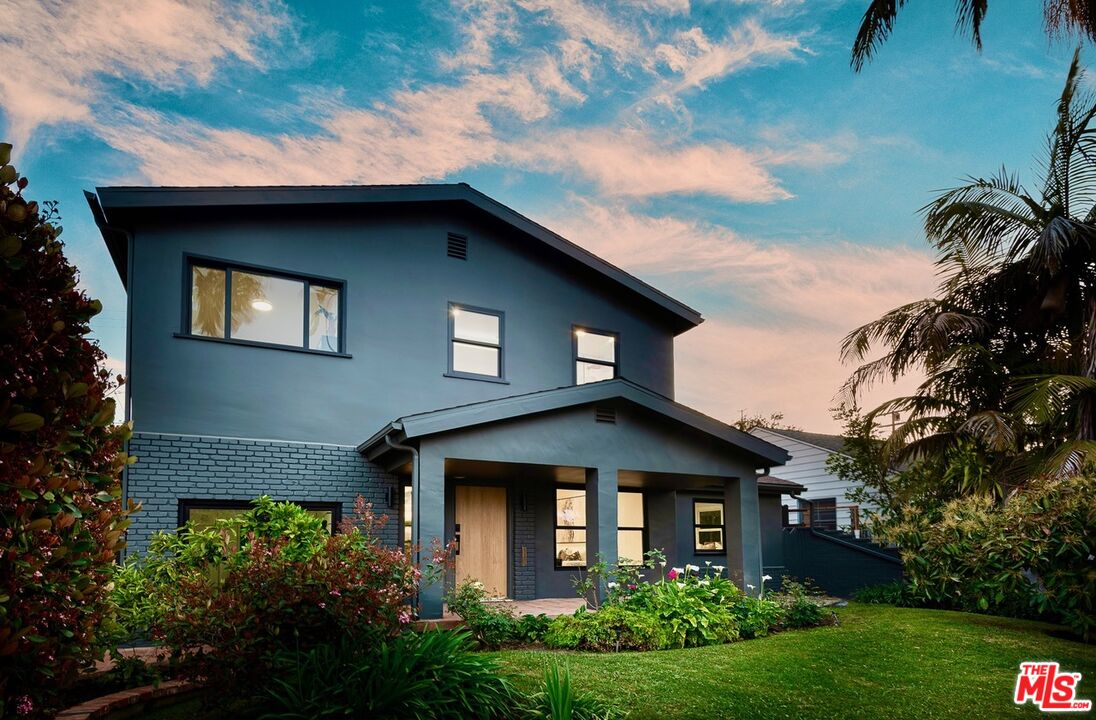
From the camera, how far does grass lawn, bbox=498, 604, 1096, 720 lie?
6992mm

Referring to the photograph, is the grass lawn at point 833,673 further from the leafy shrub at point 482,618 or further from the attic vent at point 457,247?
the attic vent at point 457,247

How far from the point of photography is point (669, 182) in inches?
612

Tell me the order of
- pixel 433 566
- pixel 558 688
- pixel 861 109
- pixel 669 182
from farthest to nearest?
1. pixel 669 182
2. pixel 861 109
3. pixel 433 566
4. pixel 558 688

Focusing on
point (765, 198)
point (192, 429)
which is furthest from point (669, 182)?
point (192, 429)

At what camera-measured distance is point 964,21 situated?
10625 mm

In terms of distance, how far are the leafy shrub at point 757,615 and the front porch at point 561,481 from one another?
131 cm

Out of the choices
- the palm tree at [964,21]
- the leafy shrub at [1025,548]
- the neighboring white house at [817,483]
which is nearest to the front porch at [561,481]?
the leafy shrub at [1025,548]

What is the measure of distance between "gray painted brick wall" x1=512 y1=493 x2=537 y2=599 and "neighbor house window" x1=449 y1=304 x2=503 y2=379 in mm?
2610

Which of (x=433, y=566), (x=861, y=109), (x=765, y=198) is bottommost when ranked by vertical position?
(x=433, y=566)

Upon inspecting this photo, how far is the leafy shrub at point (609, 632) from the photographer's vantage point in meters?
9.68

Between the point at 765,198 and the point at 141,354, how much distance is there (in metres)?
11.8

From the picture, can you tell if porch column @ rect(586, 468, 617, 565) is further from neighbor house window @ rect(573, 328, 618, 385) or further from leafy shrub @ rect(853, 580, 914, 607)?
leafy shrub @ rect(853, 580, 914, 607)

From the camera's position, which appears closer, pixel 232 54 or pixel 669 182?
pixel 232 54

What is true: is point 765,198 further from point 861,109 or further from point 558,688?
point 558,688
